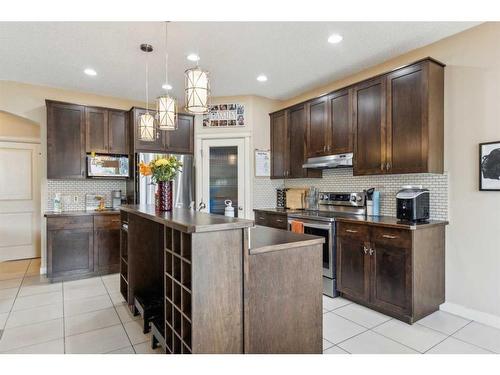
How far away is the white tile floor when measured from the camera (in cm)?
239

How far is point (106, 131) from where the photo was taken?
180 inches

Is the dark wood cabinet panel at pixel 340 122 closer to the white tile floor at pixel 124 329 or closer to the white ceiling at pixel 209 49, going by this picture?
the white ceiling at pixel 209 49

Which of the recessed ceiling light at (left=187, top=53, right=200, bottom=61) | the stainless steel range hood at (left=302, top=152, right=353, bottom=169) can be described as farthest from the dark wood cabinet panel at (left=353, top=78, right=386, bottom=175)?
the recessed ceiling light at (left=187, top=53, right=200, bottom=61)

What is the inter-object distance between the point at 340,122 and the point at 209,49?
1.83 meters

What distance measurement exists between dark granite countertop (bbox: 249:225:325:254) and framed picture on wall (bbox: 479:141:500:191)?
6.00 ft

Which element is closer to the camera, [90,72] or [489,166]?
[489,166]

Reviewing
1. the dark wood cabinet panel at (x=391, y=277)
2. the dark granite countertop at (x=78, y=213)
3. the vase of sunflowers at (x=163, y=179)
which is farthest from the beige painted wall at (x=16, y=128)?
the dark wood cabinet panel at (x=391, y=277)

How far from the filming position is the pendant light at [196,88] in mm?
2215

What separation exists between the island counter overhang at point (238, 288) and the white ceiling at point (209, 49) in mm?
1904

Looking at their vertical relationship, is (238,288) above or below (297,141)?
below

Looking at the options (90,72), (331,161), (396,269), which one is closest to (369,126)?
(331,161)

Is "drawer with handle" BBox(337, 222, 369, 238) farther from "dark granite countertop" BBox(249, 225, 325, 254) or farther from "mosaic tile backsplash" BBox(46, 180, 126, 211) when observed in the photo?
"mosaic tile backsplash" BBox(46, 180, 126, 211)

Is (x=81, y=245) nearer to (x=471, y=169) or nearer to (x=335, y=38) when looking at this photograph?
(x=335, y=38)
